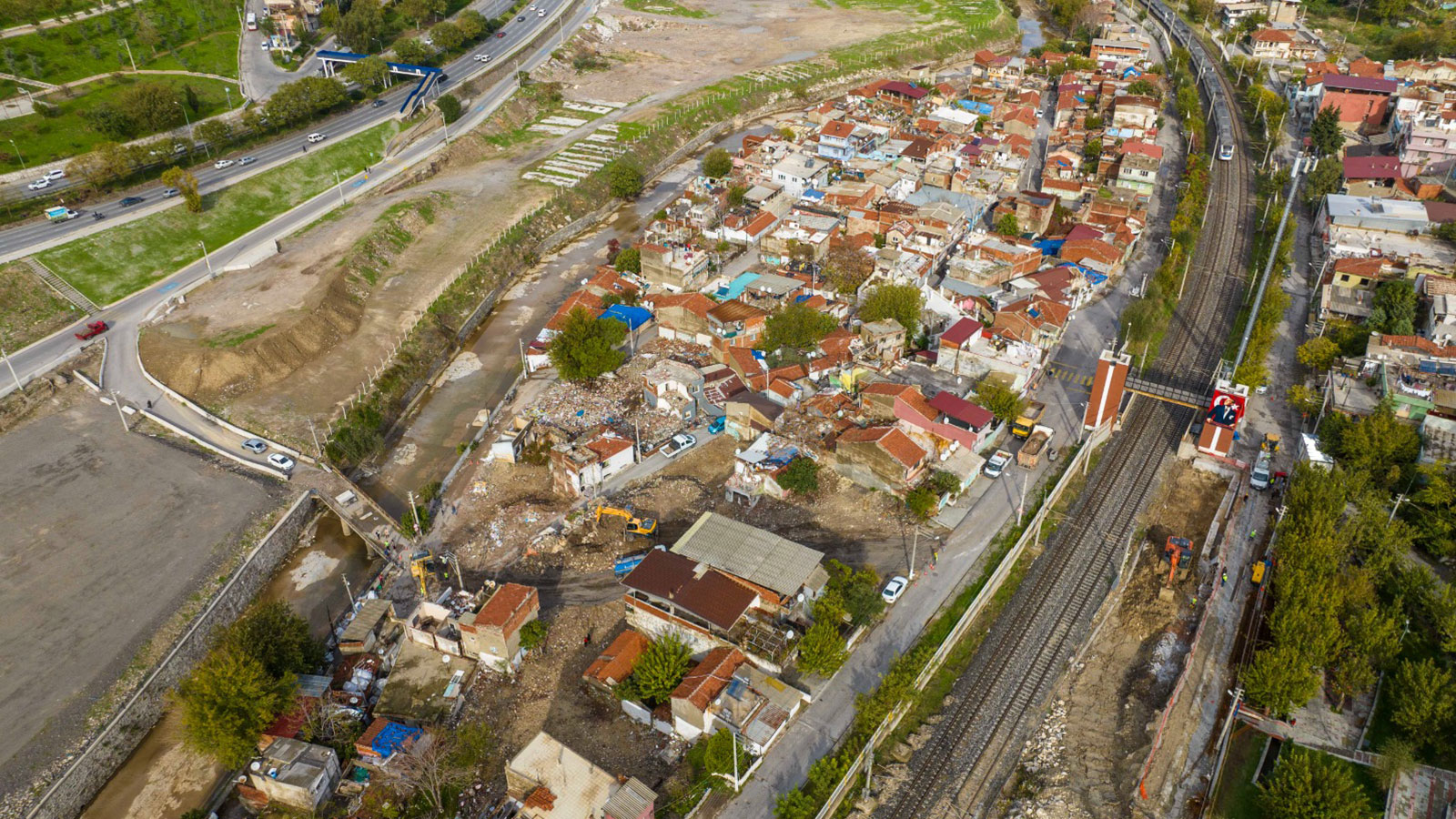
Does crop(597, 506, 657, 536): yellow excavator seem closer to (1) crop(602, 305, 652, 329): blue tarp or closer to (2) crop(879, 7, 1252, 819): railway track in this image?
(2) crop(879, 7, 1252, 819): railway track

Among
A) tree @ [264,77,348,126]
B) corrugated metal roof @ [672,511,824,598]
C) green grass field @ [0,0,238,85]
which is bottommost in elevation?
corrugated metal roof @ [672,511,824,598]

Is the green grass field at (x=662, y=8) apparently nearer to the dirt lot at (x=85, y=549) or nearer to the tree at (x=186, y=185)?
the tree at (x=186, y=185)

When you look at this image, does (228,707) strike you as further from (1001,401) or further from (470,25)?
(470,25)

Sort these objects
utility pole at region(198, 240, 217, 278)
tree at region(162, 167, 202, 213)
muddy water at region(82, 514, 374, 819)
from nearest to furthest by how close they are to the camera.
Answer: muddy water at region(82, 514, 374, 819) < utility pole at region(198, 240, 217, 278) < tree at region(162, 167, 202, 213)

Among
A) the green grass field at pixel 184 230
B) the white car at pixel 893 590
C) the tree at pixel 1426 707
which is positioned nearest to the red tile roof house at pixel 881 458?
the white car at pixel 893 590

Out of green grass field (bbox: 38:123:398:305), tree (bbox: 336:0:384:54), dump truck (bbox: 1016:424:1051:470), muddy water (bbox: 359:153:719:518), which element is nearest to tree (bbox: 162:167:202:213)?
green grass field (bbox: 38:123:398:305)

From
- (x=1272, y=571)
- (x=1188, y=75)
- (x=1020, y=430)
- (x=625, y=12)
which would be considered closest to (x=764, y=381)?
(x=1020, y=430)

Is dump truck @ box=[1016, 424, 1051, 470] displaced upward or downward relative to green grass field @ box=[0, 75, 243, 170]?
downward
